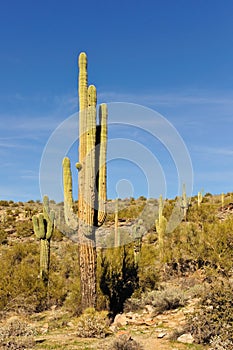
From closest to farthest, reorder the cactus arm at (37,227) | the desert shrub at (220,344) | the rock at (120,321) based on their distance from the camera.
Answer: the desert shrub at (220,344) → the rock at (120,321) → the cactus arm at (37,227)

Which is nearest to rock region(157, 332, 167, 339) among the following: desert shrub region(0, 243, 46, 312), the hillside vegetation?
the hillside vegetation

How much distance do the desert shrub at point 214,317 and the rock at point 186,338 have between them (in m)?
0.08

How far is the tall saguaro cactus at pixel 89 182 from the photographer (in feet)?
31.6

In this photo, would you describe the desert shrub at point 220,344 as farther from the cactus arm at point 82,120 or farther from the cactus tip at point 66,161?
the cactus tip at point 66,161

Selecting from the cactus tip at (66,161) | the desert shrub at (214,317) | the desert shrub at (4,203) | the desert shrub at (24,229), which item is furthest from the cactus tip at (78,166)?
the desert shrub at (4,203)

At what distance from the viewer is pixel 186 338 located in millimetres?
7312

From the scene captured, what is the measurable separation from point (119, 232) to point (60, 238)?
6.90 metres

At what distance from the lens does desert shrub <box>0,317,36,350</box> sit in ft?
23.1

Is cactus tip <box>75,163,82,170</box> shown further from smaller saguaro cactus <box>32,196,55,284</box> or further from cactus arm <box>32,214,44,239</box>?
cactus arm <box>32,214,44,239</box>

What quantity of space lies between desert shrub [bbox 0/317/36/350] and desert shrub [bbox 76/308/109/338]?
41.5 inches

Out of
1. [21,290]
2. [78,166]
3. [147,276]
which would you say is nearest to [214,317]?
[78,166]

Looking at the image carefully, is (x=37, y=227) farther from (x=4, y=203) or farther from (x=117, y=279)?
(x=4, y=203)

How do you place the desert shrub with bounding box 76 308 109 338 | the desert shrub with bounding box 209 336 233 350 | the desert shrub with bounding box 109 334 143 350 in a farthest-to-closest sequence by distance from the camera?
the desert shrub with bounding box 76 308 109 338, the desert shrub with bounding box 109 334 143 350, the desert shrub with bounding box 209 336 233 350

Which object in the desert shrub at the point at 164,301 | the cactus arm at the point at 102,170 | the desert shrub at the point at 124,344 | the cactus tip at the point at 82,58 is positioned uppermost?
the cactus tip at the point at 82,58
